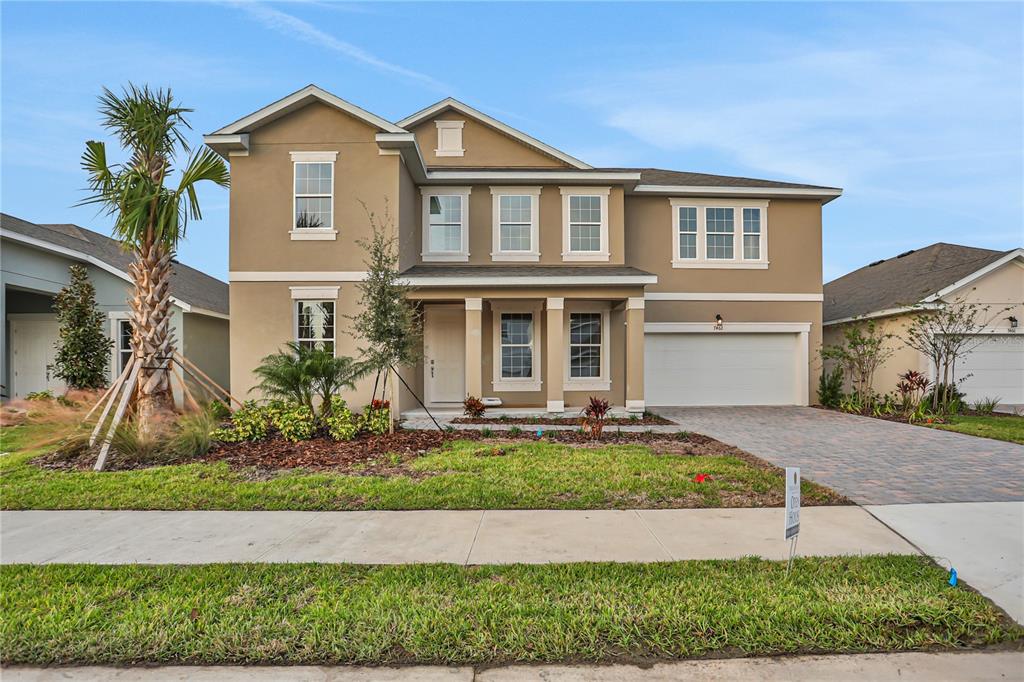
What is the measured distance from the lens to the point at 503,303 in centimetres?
1595

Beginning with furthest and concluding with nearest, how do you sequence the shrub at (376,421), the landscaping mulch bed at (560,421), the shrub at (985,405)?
the shrub at (985,405), the landscaping mulch bed at (560,421), the shrub at (376,421)

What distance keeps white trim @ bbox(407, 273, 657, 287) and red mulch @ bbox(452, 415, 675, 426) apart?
11.1 ft

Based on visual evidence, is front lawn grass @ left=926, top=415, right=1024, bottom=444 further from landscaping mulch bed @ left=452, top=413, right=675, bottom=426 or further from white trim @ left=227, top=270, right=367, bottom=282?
white trim @ left=227, top=270, right=367, bottom=282

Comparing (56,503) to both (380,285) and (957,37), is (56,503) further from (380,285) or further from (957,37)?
(957,37)

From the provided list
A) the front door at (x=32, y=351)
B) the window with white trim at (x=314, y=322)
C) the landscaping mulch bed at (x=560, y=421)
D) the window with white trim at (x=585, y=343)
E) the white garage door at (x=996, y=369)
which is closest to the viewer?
the landscaping mulch bed at (x=560, y=421)

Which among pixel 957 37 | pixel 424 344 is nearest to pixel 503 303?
pixel 424 344

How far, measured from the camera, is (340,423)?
10.5 m

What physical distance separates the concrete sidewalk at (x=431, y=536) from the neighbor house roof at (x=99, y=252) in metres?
9.31

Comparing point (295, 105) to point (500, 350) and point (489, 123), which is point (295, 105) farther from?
point (500, 350)

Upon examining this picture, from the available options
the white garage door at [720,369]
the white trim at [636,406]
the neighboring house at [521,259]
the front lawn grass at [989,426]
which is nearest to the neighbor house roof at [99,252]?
the neighboring house at [521,259]

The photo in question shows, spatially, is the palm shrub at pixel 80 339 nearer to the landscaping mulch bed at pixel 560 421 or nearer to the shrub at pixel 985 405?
the landscaping mulch bed at pixel 560 421

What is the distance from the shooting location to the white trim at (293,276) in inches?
552

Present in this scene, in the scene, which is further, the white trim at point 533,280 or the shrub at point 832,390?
the shrub at point 832,390

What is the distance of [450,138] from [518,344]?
6.92 meters
